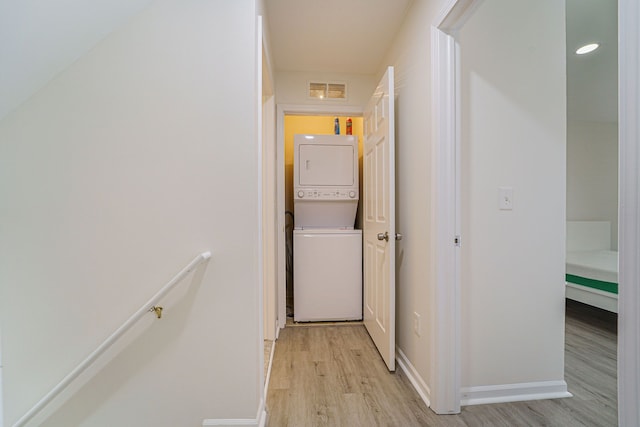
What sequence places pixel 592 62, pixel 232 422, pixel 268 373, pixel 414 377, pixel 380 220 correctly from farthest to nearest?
pixel 592 62
pixel 380 220
pixel 268 373
pixel 414 377
pixel 232 422

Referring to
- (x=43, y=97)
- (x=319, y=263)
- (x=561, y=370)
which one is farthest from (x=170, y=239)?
(x=561, y=370)

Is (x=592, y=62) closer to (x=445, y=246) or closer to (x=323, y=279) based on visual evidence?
(x=445, y=246)

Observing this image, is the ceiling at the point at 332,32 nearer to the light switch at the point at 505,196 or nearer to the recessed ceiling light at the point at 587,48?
the light switch at the point at 505,196

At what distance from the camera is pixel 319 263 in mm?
2516

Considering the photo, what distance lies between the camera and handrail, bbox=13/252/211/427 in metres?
1.05

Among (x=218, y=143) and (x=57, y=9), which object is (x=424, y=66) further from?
(x=57, y=9)

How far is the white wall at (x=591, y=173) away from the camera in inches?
134

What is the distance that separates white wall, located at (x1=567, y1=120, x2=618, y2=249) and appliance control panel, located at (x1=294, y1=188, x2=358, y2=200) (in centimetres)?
304

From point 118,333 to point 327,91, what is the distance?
2.39 meters

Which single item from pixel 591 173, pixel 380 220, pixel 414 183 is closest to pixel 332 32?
pixel 414 183

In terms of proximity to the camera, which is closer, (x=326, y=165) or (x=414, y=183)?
(x=414, y=183)

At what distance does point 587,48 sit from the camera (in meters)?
2.14

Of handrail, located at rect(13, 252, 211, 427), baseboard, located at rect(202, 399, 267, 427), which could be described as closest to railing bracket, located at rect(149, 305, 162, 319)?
handrail, located at rect(13, 252, 211, 427)

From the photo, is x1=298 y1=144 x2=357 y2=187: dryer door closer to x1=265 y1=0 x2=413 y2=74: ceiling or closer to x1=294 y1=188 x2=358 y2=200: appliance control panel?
x1=294 y1=188 x2=358 y2=200: appliance control panel
